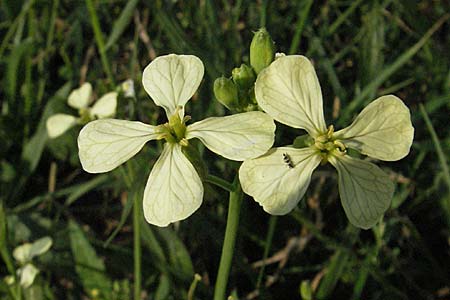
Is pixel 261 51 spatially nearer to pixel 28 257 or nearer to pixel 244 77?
pixel 244 77

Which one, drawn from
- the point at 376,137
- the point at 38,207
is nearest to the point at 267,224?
the point at 38,207

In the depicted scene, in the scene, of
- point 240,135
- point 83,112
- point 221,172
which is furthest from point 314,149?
point 83,112

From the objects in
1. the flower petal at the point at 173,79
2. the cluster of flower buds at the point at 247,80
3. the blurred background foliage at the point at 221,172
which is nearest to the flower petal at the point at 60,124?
the blurred background foliage at the point at 221,172

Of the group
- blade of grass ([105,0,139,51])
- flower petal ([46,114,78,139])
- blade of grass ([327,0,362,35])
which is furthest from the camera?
blade of grass ([327,0,362,35])

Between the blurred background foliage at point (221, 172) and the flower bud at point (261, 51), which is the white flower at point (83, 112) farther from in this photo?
the flower bud at point (261, 51)

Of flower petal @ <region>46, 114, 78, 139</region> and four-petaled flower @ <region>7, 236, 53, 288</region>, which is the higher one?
flower petal @ <region>46, 114, 78, 139</region>

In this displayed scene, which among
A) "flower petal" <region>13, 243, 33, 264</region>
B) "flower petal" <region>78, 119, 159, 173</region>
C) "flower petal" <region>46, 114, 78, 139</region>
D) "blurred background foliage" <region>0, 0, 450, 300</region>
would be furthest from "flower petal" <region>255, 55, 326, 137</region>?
"flower petal" <region>13, 243, 33, 264</region>

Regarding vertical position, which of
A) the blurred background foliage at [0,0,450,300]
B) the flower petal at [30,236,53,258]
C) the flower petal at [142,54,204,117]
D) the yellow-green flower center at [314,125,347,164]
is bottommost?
the flower petal at [30,236,53,258]

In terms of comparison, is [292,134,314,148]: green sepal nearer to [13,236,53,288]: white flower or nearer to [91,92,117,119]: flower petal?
[91,92,117,119]: flower petal
